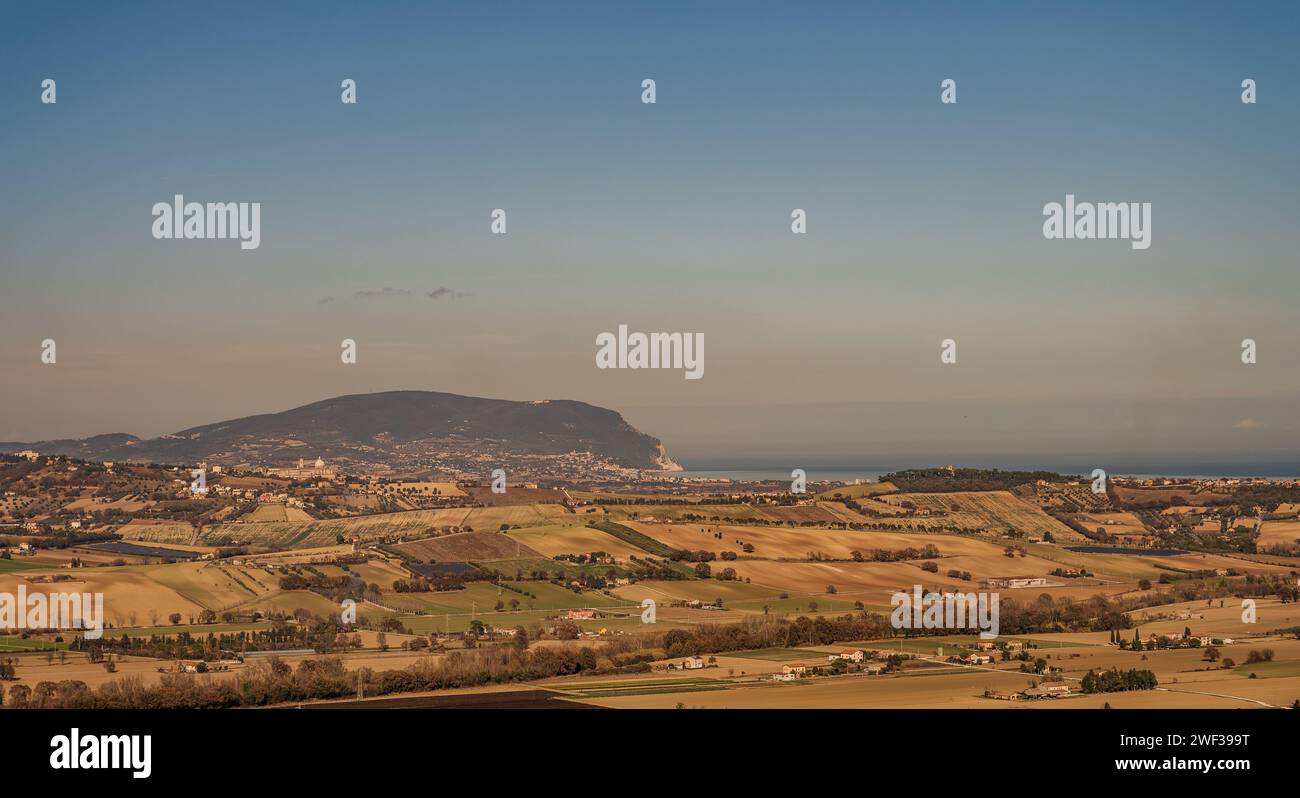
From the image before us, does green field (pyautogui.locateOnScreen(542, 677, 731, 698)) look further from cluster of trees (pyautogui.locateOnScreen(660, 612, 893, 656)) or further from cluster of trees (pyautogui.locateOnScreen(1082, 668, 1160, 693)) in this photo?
cluster of trees (pyautogui.locateOnScreen(1082, 668, 1160, 693))

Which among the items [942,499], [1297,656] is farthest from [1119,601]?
[942,499]

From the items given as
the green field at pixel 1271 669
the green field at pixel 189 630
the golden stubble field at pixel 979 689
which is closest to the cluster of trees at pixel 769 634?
the golden stubble field at pixel 979 689

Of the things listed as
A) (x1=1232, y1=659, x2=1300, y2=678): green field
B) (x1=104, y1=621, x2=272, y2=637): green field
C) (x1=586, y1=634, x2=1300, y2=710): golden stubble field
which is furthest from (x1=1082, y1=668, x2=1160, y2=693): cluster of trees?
(x1=104, y1=621, x2=272, y2=637): green field

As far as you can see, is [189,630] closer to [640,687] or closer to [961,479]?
[640,687]

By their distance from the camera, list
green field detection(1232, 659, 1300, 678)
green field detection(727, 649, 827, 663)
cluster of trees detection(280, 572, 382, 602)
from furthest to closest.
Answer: cluster of trees detection(280, 572, 382, 602) → green field detection(727, 649, 827, 663) → green field detection(1232, 659, 1300, 678)

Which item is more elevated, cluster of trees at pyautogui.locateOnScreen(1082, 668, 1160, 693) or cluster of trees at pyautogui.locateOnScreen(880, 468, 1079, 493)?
cluster of trees at pyautogui.locateOnScreen(880, 468, 1079, 493)

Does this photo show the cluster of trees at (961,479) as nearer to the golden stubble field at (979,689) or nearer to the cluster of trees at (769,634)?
the cluster of trees at (769,634)

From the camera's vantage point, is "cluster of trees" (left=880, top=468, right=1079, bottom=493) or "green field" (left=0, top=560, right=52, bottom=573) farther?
"cluster of trees" (left=880, top=468, right=1079, bottom=493)

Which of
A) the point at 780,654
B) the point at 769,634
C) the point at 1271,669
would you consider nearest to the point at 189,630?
the point at 769,634
